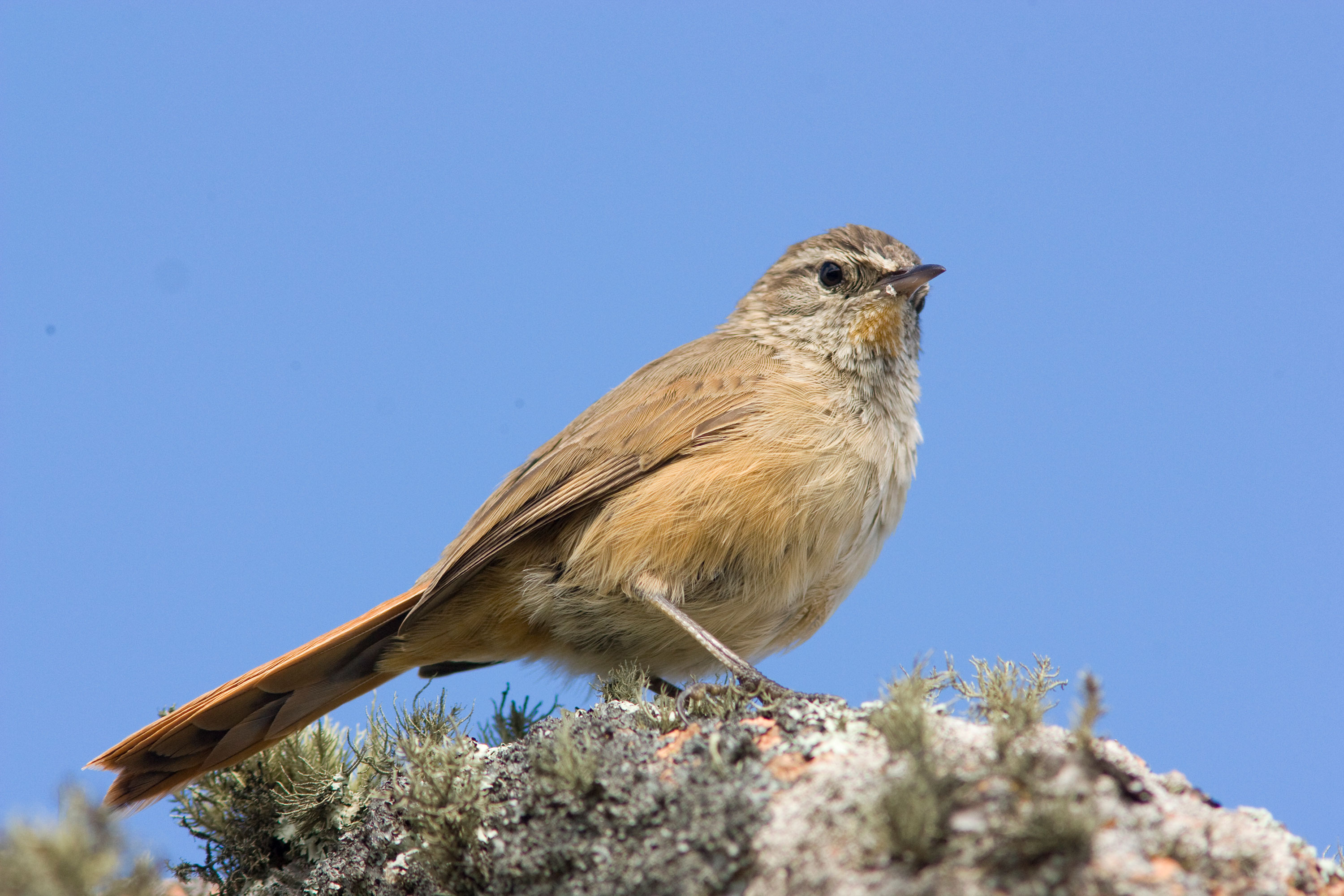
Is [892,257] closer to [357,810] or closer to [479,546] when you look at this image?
[479,546]

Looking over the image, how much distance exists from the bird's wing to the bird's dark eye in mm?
519

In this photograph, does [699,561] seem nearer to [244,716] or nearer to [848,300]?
[848,300]

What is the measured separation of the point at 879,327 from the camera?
16.9 feet

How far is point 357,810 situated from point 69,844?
1641 mm

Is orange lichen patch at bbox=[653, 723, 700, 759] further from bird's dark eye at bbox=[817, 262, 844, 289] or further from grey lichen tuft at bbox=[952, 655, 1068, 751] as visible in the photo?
bird's dark eye at bbox=[817, 262, 844, 289]

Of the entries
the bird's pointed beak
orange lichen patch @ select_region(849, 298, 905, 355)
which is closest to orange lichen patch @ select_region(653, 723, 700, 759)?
orange lichen patch @ select_region(849, 298, 905, 355)

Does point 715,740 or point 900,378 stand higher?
point 900,378

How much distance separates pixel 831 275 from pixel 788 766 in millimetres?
3158

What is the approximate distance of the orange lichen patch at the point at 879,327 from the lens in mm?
5113

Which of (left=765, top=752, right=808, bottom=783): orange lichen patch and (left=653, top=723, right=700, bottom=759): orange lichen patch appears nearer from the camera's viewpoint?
(left=765, top=752, right=808, bottom=783): orange lichen patch

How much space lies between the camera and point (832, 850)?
258cm

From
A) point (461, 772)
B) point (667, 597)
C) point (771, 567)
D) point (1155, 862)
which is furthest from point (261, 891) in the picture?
point (1155, 862)

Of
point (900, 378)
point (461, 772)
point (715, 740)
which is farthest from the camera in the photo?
point (900, 378)

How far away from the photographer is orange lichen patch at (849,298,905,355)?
511 cm
